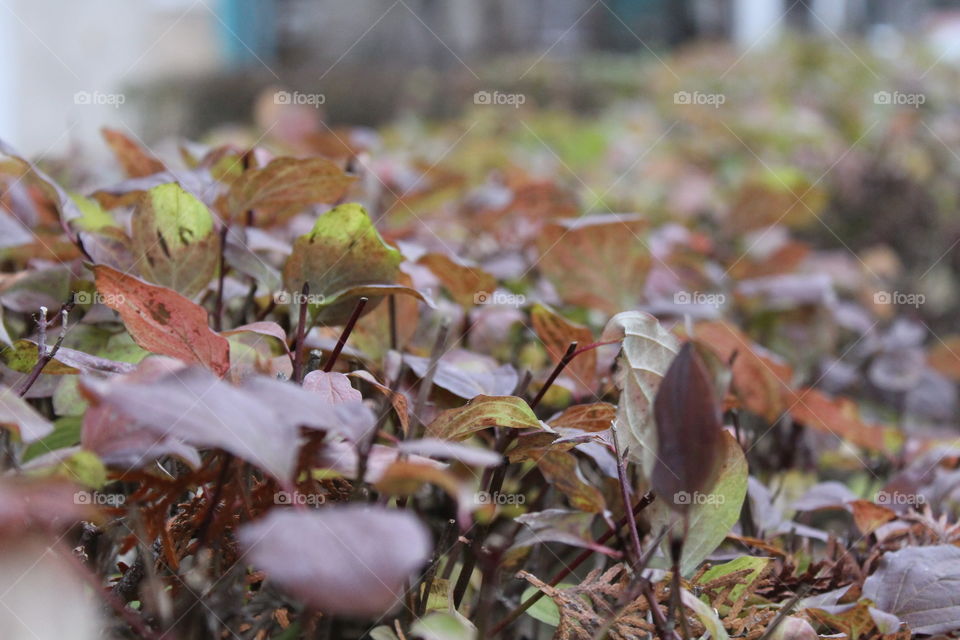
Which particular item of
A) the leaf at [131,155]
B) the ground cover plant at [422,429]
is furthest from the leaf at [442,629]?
the leaf at [131,155]

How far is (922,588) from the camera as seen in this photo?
0.65 meters

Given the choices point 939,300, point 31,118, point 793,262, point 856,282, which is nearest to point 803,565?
point 793,262

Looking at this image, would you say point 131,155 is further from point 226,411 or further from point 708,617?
point 708,617

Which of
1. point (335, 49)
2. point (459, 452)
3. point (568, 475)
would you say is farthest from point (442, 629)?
point (335, 49)

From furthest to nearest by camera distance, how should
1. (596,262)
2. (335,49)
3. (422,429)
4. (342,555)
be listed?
1. (335,49)
2. (596,262)
3. (422,429)
4. (342,555)

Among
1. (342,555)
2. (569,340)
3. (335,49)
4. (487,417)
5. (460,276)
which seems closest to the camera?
(342,555)

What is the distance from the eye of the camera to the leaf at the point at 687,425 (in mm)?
497

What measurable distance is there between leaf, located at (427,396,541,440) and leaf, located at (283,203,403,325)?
165mm

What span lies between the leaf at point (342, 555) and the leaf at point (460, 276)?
0.55m

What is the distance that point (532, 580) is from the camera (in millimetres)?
599

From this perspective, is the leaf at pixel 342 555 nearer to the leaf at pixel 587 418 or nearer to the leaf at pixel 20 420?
the leaf at pixel 20 420

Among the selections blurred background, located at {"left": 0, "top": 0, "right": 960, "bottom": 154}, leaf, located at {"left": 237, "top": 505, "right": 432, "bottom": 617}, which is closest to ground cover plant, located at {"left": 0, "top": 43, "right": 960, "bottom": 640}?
leaf, located at {"left": 237, "top": 505, "right": 432, "bottom": 617}

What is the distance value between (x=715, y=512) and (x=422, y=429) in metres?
0.24

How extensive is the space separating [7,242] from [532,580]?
67cm
